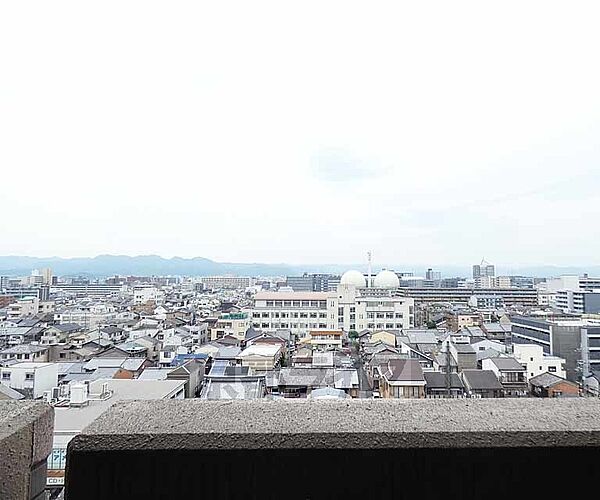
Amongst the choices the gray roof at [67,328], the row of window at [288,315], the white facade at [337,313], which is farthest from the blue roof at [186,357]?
the row of window at [288,315]

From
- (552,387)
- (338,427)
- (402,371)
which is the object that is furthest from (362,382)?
(338,427)

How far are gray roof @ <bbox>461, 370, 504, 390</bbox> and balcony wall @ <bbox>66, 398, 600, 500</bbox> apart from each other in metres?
3.64

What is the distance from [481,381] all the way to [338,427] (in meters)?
4.13

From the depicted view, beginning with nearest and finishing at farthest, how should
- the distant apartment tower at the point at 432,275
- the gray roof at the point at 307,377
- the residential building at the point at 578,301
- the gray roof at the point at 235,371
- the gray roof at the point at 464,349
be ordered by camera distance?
the gray roof at the point at 307,377 < the gray roof at the point at 235,371 < the gray roof at the point at 464,349 < the residential building at the point at 578,301 < the distant apartment tower at the point at 432,275

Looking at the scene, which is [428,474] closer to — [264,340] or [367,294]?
[264,340]

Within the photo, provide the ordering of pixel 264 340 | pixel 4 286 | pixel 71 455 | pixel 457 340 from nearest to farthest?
pixel 71 455
pixel 457 340
pixel 264 340
pixel 4 286

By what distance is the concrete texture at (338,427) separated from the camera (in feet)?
1.16

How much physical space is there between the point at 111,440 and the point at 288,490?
135 millimetres

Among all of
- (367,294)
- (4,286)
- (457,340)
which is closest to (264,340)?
(457,340)

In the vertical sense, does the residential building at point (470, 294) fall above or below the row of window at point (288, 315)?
above

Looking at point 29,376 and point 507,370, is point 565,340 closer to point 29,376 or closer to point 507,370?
point 507,370

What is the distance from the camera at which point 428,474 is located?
13.9 inches

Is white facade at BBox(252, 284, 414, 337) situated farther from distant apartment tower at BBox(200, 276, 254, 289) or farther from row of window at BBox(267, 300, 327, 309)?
distant apartment tower at BBox(200, 276, 254, 289)

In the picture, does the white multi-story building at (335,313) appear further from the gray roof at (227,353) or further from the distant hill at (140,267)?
the distant hill at (140,267)
